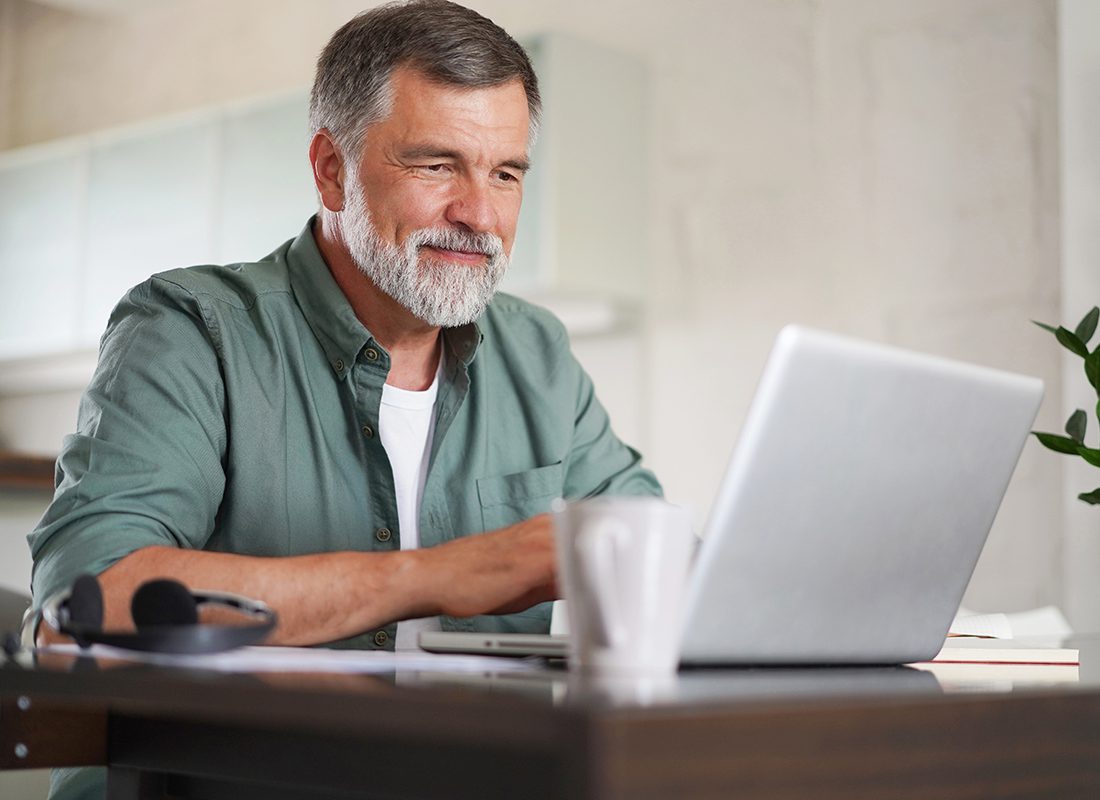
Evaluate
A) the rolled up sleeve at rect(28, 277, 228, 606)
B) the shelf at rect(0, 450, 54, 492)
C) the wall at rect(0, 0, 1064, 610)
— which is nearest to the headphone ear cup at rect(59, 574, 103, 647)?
the rolled up sleeve at rect(28, 277, 228, 606)

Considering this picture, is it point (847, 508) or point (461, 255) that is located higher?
point (461, 255)

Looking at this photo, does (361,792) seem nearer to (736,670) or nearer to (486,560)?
(736,670)

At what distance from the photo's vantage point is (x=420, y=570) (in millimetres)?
1117

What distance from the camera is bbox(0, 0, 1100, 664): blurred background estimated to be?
273cm

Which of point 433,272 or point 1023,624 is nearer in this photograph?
point 433,272

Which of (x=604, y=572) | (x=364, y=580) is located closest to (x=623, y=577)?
(x=604, y=572)

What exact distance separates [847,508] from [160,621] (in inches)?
15.8

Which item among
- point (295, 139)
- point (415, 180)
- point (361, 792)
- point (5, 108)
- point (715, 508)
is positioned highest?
point (5, 108)

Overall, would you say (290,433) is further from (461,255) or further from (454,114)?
(454,114)

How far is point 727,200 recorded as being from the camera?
133 inches

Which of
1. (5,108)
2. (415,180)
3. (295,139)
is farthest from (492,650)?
(5,108)

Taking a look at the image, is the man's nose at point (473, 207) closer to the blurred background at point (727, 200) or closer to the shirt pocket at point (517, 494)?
the shirt pocket at point (517, 494)

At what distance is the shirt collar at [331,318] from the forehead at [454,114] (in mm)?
186

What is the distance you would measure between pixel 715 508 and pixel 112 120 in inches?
194
